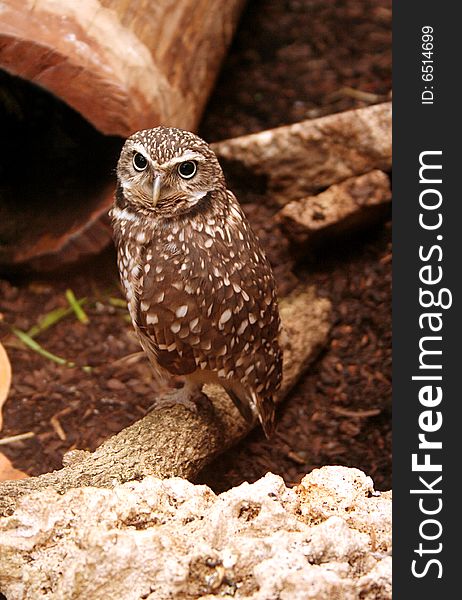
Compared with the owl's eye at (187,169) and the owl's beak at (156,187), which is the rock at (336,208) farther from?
the owl's beak at (156,187)

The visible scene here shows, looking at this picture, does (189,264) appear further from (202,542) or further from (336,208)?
(336,208)

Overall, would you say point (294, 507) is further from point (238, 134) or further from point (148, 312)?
point (238, 134)

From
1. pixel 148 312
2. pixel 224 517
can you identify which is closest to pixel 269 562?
pixel 224 517

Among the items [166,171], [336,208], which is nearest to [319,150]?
[336,208]

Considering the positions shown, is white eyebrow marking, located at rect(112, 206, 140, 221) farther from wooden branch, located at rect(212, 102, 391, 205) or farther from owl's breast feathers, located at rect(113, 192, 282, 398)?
wooden branch, located at rect(212, 102, 391, 205)

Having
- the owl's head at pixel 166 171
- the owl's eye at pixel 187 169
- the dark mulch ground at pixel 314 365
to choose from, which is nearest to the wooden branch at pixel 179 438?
the dark mulch ground at pixel 314 365

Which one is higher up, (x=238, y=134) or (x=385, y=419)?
(x=238, y=134)
